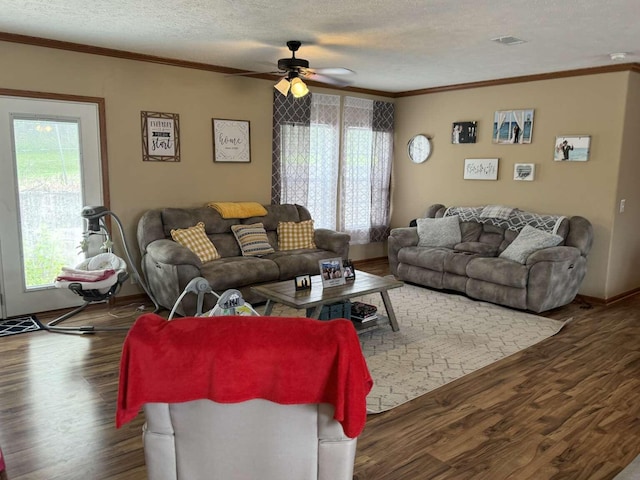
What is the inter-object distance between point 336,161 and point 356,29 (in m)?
2.94

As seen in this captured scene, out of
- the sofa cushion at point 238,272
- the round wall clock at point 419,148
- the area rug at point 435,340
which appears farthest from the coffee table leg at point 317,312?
the round wall clock at point 419,148

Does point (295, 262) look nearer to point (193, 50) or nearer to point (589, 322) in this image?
point (193, 50)

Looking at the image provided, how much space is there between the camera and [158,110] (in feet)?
16.9

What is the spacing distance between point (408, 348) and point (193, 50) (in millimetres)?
3376

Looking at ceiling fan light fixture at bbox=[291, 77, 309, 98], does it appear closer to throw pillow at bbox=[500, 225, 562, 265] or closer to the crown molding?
the crown molding

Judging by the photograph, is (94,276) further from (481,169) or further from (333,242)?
(481,169)

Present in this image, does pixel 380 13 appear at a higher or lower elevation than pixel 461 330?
higher

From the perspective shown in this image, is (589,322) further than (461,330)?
Yes

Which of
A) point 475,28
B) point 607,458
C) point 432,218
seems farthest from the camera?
point 432,218

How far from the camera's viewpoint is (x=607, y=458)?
2.53 meters

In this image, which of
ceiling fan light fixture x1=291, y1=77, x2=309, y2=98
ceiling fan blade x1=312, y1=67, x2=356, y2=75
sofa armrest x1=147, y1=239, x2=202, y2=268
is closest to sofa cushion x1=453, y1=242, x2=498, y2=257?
ceiling fan blade x1=312, y1=67, x2=356, y2=75

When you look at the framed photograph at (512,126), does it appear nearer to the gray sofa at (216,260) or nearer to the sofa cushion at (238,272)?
the gray sofa at (216,260)

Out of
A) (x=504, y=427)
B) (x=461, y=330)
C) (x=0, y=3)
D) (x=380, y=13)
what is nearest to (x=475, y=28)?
(x=380, y=13)

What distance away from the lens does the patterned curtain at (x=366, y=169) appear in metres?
6.85
